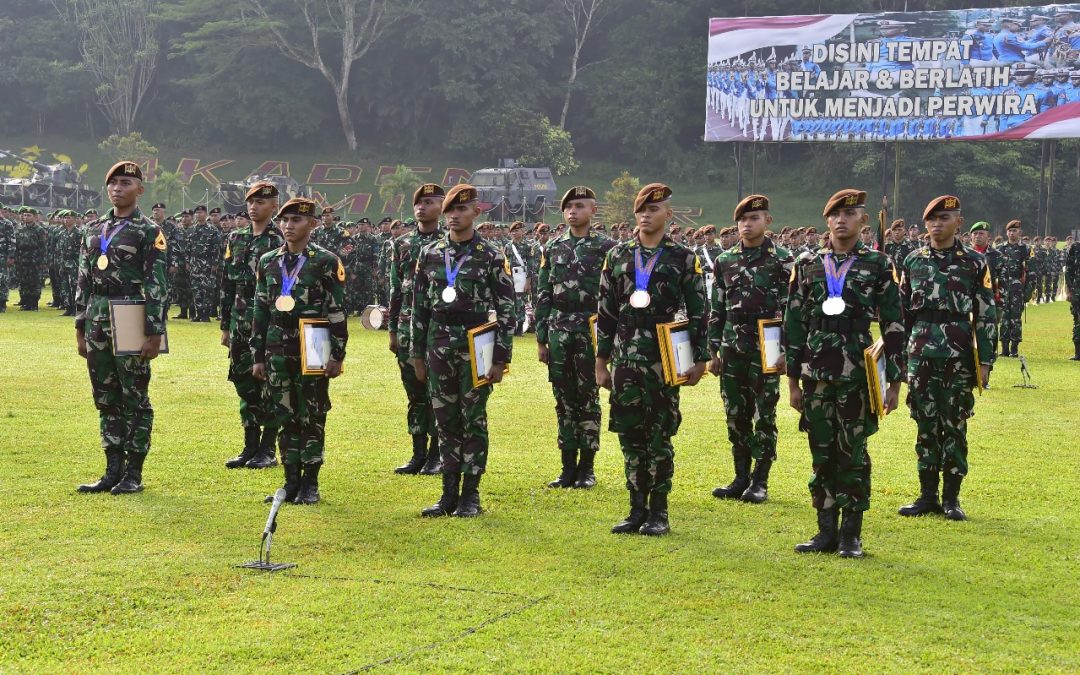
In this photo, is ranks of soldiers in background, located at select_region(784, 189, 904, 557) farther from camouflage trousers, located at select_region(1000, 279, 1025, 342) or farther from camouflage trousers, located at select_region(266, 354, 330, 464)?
camouflage trousers, located at select_region(1000, 279, 1025, 342)

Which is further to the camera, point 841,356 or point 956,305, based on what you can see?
point 956,305

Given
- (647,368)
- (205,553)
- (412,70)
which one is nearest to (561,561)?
(647,368)

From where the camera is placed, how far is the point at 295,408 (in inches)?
348

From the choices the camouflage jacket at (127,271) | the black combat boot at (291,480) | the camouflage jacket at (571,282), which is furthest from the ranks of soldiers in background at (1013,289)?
the camouflage jacket at (127,271)

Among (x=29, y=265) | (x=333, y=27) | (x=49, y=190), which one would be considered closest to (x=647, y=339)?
(x=29, y=265)

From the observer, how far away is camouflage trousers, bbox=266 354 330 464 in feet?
28.9

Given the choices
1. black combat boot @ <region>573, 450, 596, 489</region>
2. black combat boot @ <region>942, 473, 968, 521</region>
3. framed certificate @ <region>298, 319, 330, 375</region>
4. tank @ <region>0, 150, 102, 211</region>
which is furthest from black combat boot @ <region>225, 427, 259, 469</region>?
tank @ <region>0, 150, 102, 211</region>

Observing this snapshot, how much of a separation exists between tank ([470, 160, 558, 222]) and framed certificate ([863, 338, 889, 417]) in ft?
136

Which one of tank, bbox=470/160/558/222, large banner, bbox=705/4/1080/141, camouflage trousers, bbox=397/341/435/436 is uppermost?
large banner, bbox=705/4/1080/141

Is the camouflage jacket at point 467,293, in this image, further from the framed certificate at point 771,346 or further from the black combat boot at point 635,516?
the framed certificate at point 771,346

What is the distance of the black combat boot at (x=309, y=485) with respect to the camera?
29.0 feet

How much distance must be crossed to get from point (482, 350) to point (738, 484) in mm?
2300

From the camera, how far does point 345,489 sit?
9320mm

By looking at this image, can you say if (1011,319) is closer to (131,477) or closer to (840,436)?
(840,436)
